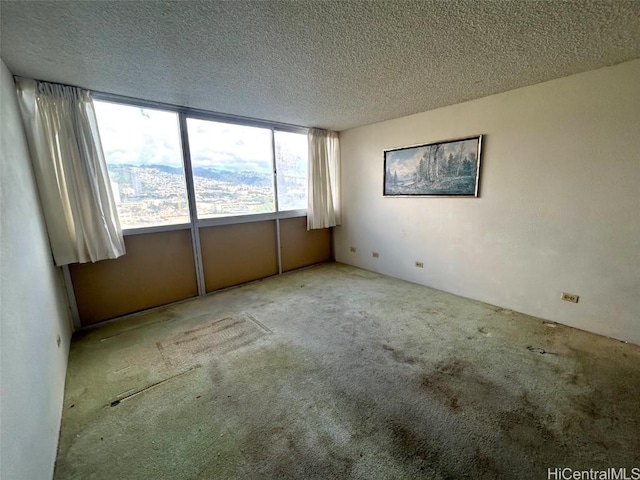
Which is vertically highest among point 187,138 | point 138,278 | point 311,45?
point 311,45

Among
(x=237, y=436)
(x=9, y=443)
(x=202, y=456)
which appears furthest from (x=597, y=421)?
(x=9, y=443)

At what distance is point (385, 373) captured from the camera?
2021 millimetres

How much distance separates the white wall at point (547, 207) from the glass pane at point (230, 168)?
75.3 inches

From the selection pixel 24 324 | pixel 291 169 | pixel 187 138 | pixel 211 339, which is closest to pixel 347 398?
pixel 211 339

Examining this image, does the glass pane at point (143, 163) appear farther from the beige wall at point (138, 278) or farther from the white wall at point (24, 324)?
the white wall at point (24, 324)

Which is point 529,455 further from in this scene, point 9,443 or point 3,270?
point 3,270

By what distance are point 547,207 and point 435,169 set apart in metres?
1.22

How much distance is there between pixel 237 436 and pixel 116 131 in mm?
3034

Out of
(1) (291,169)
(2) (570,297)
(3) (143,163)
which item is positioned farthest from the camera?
(1) (291,169)

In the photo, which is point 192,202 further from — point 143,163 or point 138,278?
point 138,278

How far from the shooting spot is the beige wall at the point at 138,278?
9.12ft

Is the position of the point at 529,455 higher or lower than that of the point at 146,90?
lower

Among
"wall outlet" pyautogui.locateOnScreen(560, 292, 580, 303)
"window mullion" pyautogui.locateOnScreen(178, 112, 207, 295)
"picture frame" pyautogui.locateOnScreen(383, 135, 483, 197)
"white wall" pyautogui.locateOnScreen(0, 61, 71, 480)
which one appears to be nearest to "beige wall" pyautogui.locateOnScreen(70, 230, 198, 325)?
"window mullion" pyautogui.locateOnScreen(178, 112, 207, 295)

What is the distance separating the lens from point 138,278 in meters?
3.06
